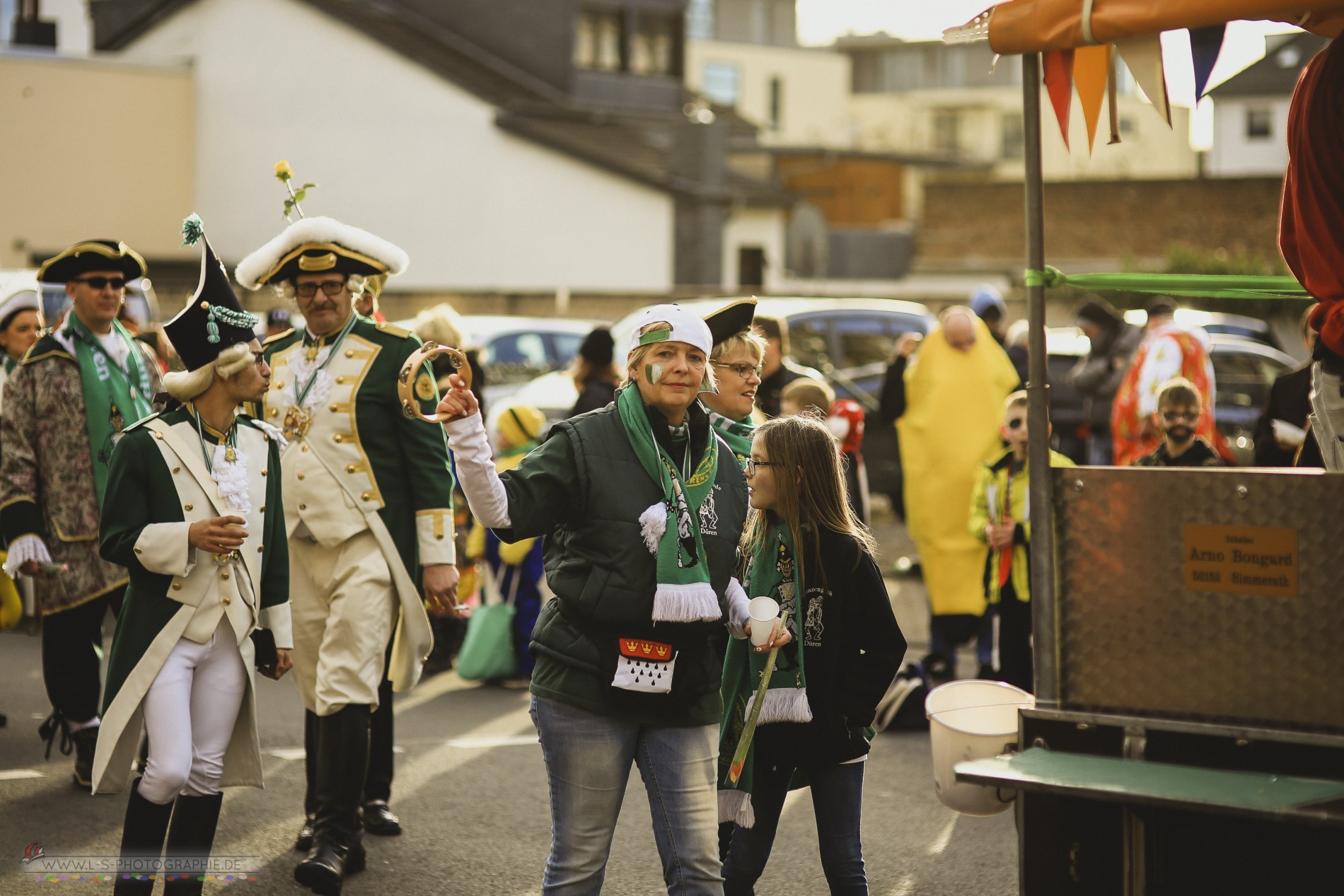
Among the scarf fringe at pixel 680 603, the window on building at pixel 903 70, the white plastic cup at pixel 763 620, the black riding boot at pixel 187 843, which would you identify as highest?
the window on building at pixel 903 70

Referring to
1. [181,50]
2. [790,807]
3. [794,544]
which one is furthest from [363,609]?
[181,50]

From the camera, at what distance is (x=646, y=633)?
13.2ft

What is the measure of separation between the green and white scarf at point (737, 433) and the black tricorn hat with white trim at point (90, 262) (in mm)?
2728

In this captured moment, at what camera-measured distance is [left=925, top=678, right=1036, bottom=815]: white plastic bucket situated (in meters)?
4.16

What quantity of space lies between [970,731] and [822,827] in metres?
0.56

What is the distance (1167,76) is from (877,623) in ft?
5.70

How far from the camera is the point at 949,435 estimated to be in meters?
9.34

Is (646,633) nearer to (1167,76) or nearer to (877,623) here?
(877,623)

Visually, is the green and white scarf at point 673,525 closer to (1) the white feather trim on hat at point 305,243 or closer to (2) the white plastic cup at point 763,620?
(2) the white plastic cup at point 763,620

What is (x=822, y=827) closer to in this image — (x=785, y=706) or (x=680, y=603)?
(x=785, y=706)

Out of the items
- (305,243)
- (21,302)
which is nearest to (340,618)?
(305,243)

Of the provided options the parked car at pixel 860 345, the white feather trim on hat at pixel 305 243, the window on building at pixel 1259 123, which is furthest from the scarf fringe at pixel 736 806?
the window on building at pixel 1259 123

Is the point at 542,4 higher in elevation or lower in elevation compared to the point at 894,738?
higher

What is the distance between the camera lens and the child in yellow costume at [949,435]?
9156mm
